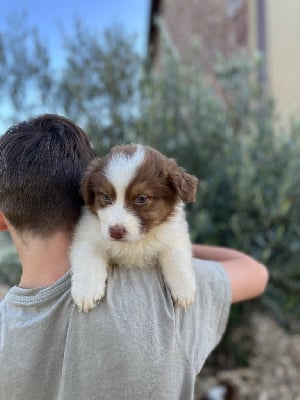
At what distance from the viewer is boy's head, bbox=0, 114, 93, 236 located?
1995 mm

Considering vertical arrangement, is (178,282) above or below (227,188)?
above

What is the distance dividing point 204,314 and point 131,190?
1.96 feet

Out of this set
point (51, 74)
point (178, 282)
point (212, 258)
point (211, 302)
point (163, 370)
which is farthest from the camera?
point (51, 74)

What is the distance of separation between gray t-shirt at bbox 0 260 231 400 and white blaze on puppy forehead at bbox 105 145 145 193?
43cm

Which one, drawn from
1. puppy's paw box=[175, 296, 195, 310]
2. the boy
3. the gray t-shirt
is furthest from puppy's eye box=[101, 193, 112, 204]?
puppy's paw box=[175, 296, 195, 310]

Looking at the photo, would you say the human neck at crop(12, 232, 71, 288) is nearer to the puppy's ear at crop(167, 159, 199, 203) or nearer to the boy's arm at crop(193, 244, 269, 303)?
the puppy's ear at crop(167, 159, 199, 203)

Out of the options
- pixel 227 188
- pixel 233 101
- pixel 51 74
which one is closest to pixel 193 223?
pixel 227 188

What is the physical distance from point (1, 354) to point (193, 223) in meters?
2.94

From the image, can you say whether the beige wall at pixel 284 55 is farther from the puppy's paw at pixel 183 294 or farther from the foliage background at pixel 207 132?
the puppy's paw at pixel 183 294

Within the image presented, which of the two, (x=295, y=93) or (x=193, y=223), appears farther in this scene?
(x=295, y=93)

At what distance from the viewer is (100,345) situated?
1.68 metres

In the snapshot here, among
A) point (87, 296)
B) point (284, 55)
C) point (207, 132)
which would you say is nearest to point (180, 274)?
point (87, 296)

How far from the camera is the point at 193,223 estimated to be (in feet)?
14.9

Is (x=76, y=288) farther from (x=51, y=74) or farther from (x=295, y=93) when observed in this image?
(x=295, y=93)
